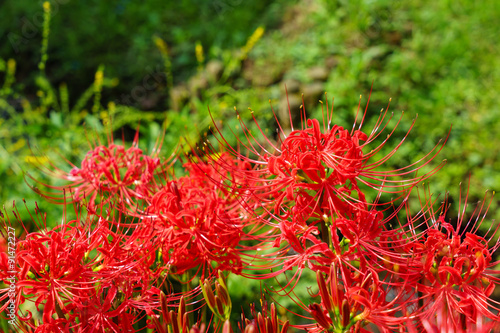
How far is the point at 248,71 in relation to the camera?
4051mm

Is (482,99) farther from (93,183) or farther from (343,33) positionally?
(93,183)

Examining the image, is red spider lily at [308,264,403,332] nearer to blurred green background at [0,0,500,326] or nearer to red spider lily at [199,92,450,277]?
red spider lily at [199,92,450,277]

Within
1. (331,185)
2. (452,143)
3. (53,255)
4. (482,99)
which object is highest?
(331,185)

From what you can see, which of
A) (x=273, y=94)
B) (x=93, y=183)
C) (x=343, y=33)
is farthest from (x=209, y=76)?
(x=93, y=183)

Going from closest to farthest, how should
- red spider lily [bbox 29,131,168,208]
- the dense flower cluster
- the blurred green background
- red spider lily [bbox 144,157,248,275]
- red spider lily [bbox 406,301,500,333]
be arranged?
red spider lily [bbox 406,301,500,333] < the dense flower cluster < red spider lily [bbox 144,157,248,275] < red spider lily [bbox 29,131,168,208] < the blurred green background

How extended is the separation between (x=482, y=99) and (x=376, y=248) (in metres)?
3.00

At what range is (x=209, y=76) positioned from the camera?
3.87 m

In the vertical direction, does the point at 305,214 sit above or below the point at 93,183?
above

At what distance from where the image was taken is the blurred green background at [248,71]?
2.98 meters

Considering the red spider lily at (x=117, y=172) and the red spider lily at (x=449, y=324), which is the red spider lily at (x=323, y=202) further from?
the red spider lily at (x=117, y=172)

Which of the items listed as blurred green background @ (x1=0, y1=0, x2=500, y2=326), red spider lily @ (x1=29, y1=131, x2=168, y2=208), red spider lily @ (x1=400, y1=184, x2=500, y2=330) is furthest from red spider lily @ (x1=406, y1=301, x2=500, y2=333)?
blurred green background @ (x1=0, y1=0, x2=500, y2=326)

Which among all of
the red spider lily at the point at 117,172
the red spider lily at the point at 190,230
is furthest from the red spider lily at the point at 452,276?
the red spider lily at the point at 117,172

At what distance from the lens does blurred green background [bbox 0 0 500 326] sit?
2979mm

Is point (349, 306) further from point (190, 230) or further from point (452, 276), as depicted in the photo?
point (190, 230)
